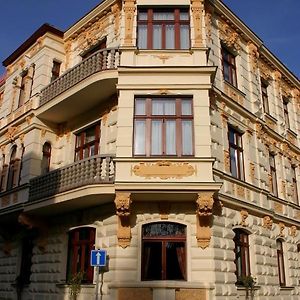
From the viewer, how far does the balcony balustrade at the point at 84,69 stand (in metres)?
13.5

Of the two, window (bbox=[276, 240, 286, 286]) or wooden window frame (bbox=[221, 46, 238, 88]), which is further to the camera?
window (bbox=[276, 240, 286, 286])

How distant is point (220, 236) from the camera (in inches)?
490

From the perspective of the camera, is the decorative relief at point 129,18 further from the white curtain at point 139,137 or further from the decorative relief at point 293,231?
the decorative relief at point 293,231

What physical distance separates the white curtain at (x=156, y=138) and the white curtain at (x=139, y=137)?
0.92 ft

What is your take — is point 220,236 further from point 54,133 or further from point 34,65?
point 34,65

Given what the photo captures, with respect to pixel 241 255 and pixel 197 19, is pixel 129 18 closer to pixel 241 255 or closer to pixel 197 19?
pixel 197 19

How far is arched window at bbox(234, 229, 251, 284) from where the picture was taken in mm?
13216

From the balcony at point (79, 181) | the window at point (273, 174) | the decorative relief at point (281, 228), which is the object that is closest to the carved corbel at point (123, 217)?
the balcony at point (79, 181)

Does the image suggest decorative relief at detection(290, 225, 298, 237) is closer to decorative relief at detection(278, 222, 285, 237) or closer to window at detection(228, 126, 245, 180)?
decorative relief at detection(278, 222, 285, 237)

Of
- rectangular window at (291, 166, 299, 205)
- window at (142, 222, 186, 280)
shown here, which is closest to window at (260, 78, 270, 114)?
rectangular window at (291, 166, 299, 205)

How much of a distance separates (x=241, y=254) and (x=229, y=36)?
8572 millimetres

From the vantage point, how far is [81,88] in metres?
13.7

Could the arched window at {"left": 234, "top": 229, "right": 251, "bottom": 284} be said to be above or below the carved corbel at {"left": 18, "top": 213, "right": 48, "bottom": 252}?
below

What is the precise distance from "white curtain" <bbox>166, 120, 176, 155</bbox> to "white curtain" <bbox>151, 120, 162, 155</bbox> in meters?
0.22
